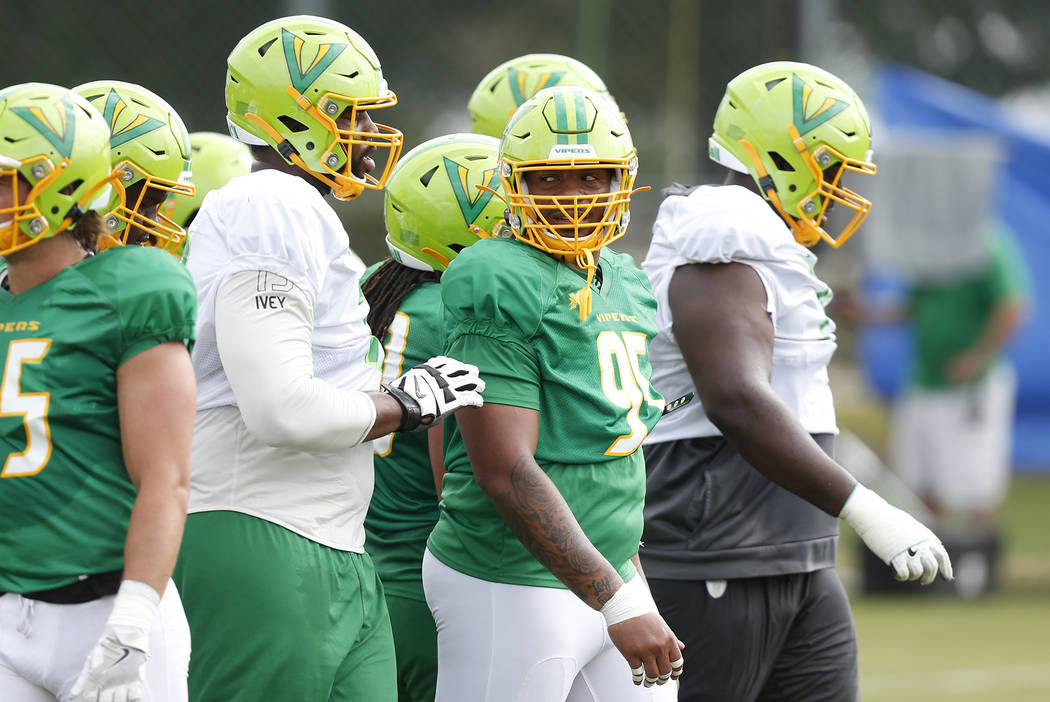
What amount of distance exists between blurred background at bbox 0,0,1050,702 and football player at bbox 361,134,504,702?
4.21 metres

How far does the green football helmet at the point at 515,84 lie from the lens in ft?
17.0

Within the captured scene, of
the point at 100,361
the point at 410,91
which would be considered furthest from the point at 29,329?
the point at 410,91

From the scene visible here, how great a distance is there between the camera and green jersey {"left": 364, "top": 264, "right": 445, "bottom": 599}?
3.82 m

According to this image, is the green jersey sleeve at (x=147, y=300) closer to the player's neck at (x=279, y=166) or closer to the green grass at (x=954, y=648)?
the player's neck at (x=279, y=166)

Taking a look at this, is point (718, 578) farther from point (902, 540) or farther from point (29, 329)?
point (29, 329)

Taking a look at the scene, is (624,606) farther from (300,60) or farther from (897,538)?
(300,60)

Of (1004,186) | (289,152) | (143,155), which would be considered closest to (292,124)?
(289,152)

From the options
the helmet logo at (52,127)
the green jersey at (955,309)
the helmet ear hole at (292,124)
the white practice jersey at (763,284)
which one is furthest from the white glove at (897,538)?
the green jersey at (955,309)

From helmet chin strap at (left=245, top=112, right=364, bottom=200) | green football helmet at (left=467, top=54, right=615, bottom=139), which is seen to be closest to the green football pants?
helmet chin strap at (left=245, top=112, right=364, bottom=200)

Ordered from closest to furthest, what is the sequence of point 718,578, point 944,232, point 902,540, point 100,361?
point 100,361 < point 902,540 < point 718,578 < point 944,232

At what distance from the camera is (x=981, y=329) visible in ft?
32.0

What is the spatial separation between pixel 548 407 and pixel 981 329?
710 cm

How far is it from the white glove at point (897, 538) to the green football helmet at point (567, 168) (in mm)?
872

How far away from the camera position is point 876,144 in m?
9.96
